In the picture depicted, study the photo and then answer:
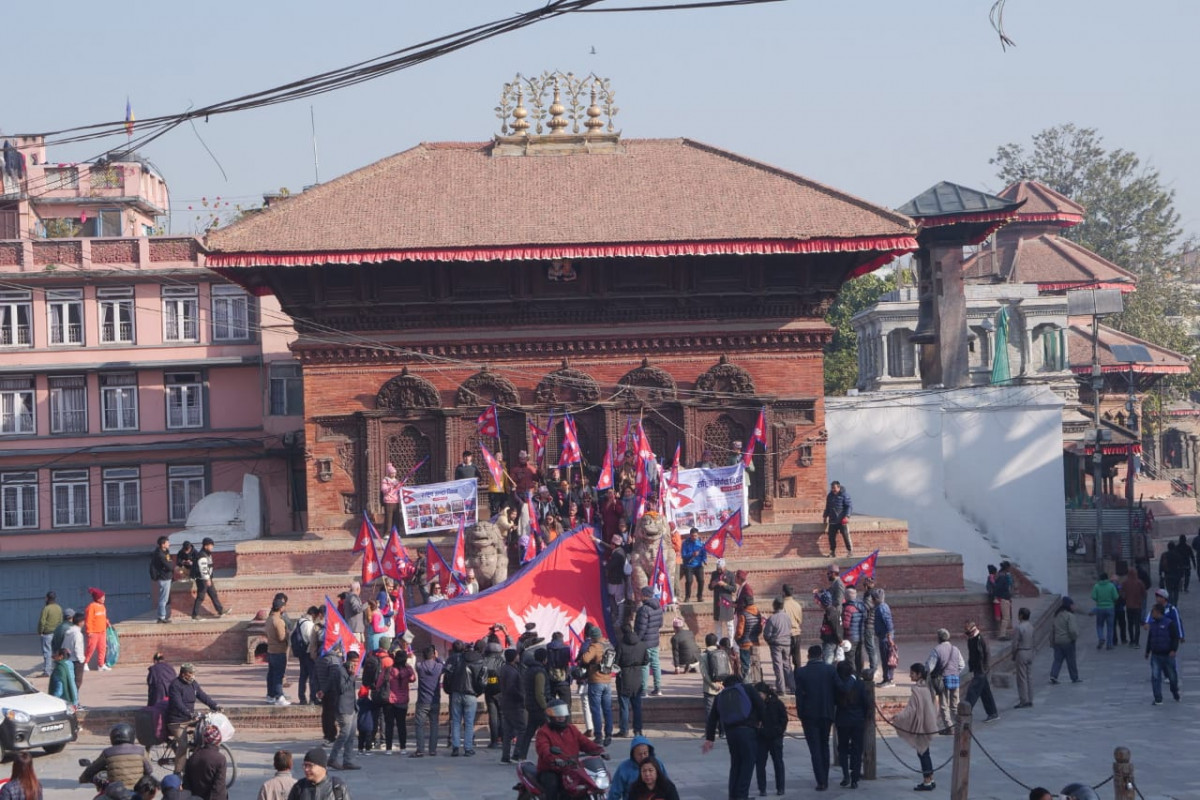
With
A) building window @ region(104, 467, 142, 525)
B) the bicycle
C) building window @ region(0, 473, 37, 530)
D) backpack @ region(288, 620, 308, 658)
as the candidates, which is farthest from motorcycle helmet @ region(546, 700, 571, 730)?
building window @ region(0, 473, 37, 530)

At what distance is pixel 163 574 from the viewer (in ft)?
93.7

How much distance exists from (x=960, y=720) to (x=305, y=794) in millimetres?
6630

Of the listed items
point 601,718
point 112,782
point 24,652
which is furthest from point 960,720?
point 24,652

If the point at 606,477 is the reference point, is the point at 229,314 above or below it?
above

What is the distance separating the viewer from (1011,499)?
3634cm

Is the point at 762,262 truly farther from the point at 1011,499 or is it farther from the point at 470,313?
the point at 1011,499

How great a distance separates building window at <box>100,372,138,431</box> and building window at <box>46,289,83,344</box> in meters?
1.36

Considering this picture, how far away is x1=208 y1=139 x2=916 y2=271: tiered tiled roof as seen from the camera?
3178 centimetres

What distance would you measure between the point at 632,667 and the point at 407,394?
1386 cm

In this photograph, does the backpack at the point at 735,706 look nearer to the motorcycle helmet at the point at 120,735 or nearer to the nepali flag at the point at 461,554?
the motorcycle helmet at the point at 120,735

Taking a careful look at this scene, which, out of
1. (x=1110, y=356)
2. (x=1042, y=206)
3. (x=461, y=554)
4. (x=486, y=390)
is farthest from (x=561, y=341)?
(x=1042, y=206)

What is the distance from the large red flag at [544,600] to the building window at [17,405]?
68.8 ft

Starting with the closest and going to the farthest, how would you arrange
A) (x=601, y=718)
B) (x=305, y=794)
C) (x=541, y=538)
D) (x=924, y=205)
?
(x=305, y=794)
(x=601, y=718)
(x=541, y=538)
(x=924, y=205)

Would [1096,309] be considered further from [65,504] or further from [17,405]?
[17,405]
